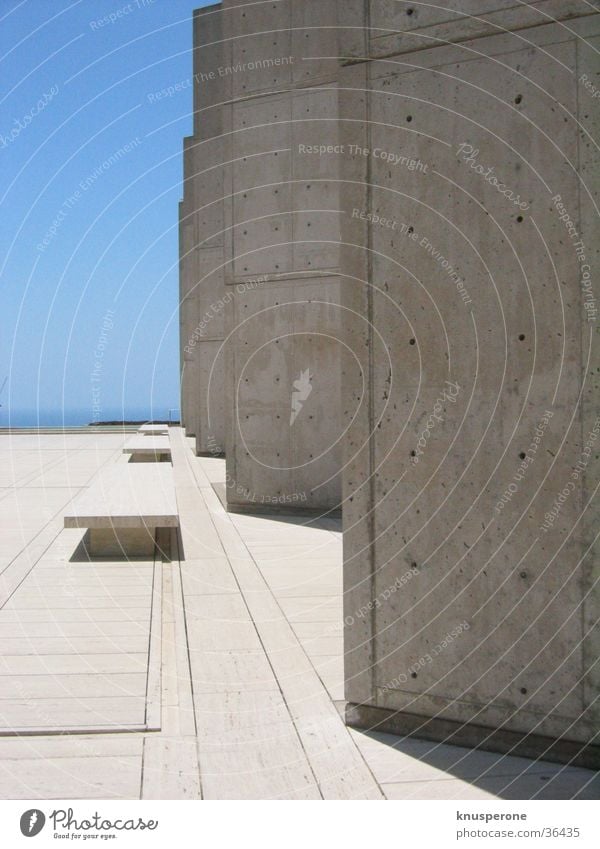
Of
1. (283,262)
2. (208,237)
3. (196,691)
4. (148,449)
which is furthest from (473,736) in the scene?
(208,237)

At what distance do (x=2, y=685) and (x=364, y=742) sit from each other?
5.72ft

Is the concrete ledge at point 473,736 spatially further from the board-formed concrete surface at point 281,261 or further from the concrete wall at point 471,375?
the board-formed concrete surface at point 281,261

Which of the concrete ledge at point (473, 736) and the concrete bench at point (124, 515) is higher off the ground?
the concrete bench at point (124, 515)

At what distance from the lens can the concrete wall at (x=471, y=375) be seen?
138 inches

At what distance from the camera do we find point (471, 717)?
372 centimetres

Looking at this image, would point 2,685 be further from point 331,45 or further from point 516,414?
point 331,45

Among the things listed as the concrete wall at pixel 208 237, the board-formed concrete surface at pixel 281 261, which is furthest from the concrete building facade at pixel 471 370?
the concrete wall at pixel 208 237

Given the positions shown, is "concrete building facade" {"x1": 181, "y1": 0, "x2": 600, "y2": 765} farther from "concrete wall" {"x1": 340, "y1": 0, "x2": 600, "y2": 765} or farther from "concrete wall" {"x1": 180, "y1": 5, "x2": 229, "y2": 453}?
"concrete wall" {"x1": 180, "y1": 5, "x2": 229, "y2": 453}

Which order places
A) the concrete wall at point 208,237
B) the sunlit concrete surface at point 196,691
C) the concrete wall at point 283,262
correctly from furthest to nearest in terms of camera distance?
the concrete wall at point 208,237, the concrete wall at point 283,262, the sunlit concrete surface at point 196,691

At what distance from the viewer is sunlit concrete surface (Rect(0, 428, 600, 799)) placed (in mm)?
3367

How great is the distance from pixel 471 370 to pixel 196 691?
6.32 ft

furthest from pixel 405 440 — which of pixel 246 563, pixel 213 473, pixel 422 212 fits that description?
pixel 213 473

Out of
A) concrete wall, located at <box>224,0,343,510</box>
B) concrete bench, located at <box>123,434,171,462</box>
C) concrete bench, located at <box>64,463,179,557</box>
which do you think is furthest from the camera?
concrete bench, located at <box>123,434,171,462</box>

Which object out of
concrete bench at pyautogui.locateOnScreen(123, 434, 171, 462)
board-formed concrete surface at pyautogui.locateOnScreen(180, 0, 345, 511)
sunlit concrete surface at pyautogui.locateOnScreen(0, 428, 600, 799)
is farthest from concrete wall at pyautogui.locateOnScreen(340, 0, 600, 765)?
concrete bench at pyautogui.locateOnScreen(123, 434, 171, 462)
